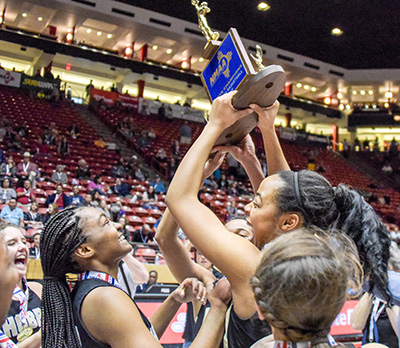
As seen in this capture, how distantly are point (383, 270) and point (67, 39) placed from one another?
63.2ft

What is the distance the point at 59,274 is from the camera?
153 centimetres

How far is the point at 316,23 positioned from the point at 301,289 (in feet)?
51.9

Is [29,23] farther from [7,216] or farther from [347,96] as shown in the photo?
[347,96]

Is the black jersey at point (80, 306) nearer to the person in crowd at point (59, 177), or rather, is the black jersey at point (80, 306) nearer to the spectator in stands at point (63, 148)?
the person in crowd at point (59, 177)

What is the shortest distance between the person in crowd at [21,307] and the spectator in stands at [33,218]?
4.70 meters

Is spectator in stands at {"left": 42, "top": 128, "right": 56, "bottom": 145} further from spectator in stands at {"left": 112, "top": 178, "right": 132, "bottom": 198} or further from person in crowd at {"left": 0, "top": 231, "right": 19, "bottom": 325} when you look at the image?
person in crowd at {"left": 0, "top": 231, "right": 19, "bottom": 325}

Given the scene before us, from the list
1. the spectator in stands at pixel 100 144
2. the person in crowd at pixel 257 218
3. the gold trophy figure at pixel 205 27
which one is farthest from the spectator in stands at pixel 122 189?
the person in crowd at pixel 257 218

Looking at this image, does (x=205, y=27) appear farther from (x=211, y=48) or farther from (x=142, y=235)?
(x=142, y=235)

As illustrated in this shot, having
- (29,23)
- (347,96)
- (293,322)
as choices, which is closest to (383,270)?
(293,322)

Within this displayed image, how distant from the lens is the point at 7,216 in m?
6.84

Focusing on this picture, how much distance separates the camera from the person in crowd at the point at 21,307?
2.01 m

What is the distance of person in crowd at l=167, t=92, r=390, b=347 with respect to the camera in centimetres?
108

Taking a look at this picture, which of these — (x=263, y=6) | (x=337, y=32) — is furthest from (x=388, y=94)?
(x=263, y=6)

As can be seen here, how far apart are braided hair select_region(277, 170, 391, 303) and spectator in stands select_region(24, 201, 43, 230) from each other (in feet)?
20.8
